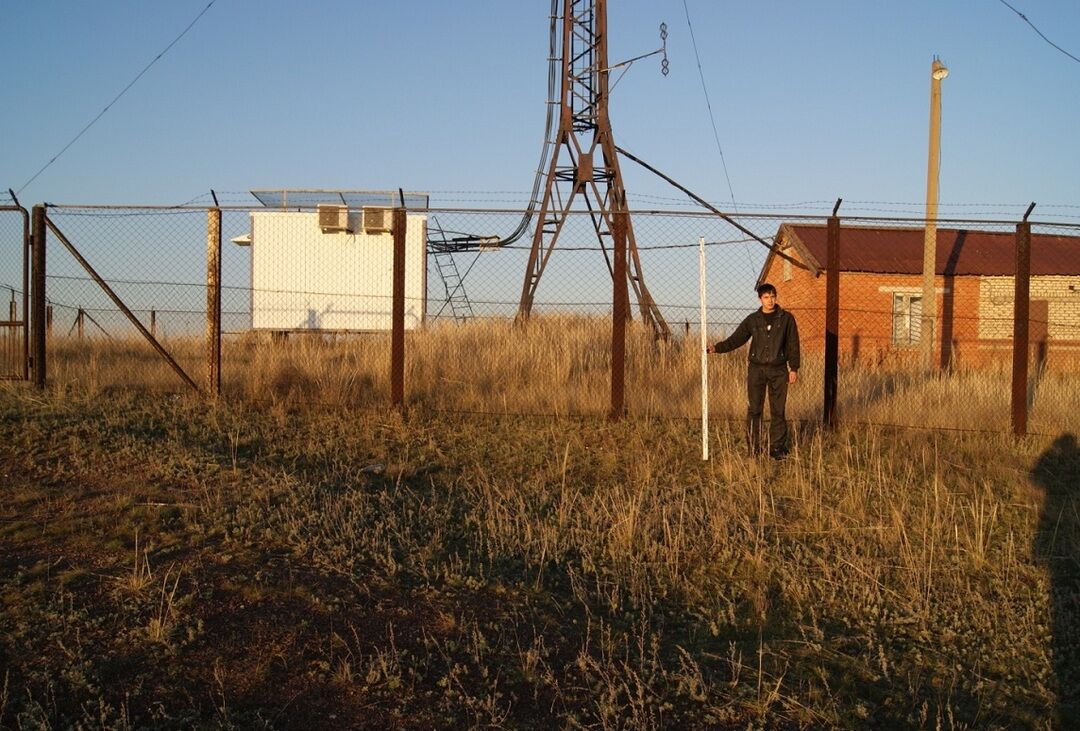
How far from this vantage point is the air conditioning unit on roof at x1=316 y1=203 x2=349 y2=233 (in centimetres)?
1986

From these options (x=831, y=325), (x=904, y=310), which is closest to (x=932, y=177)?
(x=904, y=310)

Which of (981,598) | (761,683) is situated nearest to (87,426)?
(761,683)

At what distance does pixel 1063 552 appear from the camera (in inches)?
224

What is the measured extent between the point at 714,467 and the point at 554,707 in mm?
4238

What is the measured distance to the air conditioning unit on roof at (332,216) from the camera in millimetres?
19859

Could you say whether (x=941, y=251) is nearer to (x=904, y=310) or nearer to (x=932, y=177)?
(x=904, y=310)

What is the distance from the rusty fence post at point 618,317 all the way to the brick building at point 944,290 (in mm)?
12834

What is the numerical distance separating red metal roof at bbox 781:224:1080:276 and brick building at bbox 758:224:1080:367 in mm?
24

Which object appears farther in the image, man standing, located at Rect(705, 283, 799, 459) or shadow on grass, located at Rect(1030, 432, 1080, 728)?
man standing, located at Rect(705, 283, 799, 459)

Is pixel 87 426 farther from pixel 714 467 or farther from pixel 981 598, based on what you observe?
pixel 981 598

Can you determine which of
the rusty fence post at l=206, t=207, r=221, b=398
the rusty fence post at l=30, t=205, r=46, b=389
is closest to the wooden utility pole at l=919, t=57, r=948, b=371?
the rusty fence post at l=206, t=207, r=221, b=398

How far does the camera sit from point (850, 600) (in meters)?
4.73

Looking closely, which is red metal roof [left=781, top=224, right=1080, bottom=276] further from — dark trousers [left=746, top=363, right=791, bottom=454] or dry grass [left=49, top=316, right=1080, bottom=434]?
dark trousers [left=746, top=363, right=791, bottom=454]

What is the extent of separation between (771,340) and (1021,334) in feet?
8.85
